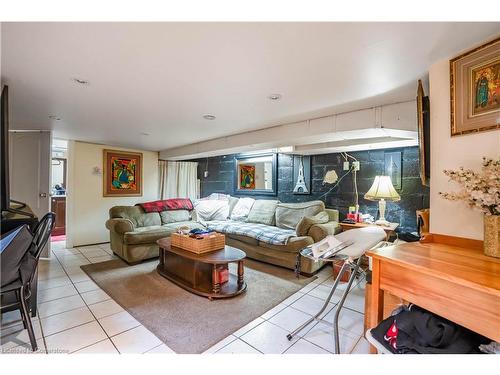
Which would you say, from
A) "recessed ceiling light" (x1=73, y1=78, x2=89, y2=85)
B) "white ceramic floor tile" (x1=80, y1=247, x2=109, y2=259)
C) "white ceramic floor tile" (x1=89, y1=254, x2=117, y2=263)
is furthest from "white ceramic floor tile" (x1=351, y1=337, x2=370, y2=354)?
"white ceramic floor tile" (x1=80, y1=247, x2=109, y2=259)

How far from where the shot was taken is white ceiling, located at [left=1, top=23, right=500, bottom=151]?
1217 millimetres

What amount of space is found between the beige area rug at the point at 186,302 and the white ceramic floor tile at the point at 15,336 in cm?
61

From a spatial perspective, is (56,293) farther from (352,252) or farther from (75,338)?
(352,252)

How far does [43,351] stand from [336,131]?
3101 mm

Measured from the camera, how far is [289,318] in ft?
6.77

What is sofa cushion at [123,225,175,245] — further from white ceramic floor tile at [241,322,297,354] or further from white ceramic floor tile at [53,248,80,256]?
white ceramic floor tile at [241,322,297,354]

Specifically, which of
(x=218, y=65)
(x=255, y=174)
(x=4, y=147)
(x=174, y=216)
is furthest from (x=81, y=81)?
(x=255, y=174)

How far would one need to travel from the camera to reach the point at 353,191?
3611 millimetres

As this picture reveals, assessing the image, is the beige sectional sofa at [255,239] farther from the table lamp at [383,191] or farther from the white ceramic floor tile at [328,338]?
the white ceramic floor tile at [328,338]

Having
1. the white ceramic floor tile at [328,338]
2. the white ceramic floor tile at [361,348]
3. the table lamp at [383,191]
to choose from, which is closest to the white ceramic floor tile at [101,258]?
the white ceramic floor tile at [328,338]

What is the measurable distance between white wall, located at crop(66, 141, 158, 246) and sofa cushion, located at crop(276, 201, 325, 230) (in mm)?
3487

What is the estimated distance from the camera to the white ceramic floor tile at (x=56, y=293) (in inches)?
92.1

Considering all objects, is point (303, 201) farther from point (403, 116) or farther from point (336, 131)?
point (403, 116)
